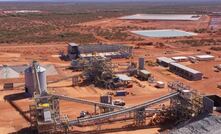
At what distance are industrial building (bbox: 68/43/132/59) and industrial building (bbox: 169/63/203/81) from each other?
9453 millimetres

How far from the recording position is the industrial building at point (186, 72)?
40.5m

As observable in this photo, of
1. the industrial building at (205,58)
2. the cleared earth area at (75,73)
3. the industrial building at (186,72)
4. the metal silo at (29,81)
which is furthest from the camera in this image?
the industrial building at (205,58)

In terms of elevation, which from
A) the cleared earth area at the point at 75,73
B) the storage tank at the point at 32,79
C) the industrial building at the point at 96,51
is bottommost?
the cleared earth area at the point at 75,73

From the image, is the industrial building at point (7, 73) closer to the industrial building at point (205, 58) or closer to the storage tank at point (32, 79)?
the storage tank at point (32, 79)

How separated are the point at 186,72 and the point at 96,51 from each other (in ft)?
49.7

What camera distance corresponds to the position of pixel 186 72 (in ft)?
138

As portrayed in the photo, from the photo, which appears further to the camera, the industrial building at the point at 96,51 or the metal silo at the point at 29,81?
the industrial building at the point at 96,51

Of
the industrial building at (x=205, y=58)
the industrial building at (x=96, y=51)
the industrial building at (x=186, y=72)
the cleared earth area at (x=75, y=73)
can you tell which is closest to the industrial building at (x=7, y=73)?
the cleared earth area at (x=75, y=73)

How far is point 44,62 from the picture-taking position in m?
50.1

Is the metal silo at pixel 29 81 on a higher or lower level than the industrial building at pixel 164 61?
higher

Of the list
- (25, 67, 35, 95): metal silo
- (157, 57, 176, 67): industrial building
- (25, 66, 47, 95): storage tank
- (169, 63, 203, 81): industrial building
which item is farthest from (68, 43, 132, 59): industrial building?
(25, 66, 47, 95): storage tank

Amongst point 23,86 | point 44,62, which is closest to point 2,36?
point 44,62

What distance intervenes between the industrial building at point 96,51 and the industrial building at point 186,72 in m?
9.45

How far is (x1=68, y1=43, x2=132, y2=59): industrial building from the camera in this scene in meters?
51.5
